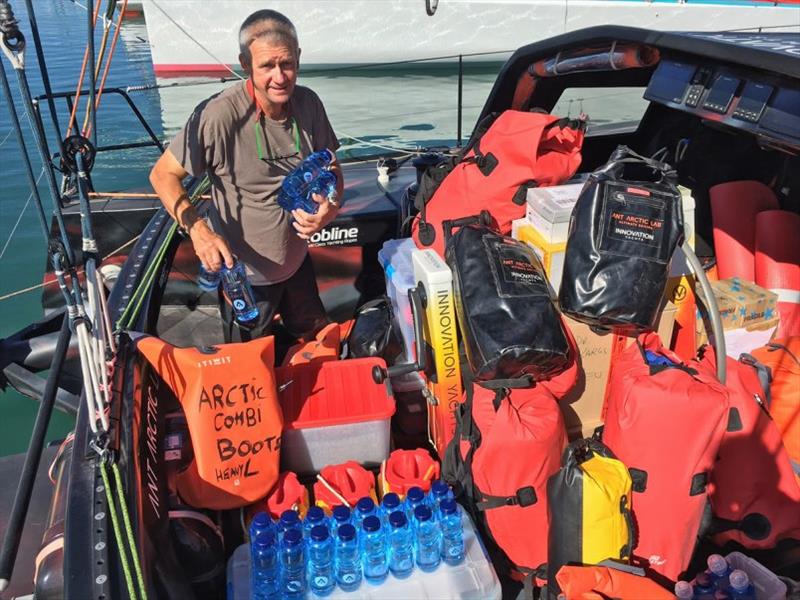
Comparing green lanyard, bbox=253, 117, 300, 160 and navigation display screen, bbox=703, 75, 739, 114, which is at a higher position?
navigation display screen, bbox=703, 75, 739, 114

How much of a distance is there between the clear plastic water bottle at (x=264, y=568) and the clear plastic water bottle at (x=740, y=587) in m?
1.41

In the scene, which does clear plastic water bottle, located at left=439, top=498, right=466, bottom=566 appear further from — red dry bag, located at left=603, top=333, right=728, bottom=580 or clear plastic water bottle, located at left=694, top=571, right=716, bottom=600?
clear plastic water bottle, located at left=694, top=571, right=716, bottom=600

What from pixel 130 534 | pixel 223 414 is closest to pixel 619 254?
pixel 223 414

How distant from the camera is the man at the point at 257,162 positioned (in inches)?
99.2

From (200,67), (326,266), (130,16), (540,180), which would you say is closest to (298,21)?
(200,67)

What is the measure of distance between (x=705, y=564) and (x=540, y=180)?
1.74 meters

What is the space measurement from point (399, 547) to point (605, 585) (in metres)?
0.65

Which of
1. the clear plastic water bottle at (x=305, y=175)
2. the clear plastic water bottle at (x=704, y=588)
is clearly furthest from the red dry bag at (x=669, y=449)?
the clear plastic water bottle at (x=305, y=175)

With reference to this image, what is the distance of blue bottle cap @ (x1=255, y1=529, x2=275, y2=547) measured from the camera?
6.47 feet

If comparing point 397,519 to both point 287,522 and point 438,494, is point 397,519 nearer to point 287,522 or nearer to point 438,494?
point 438,494

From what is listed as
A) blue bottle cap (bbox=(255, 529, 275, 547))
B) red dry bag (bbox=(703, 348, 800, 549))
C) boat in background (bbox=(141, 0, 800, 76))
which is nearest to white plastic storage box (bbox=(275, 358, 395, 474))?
blue bottle cap (bbox=(255, 529, 275, 547))

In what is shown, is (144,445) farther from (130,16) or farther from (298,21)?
(130,16)

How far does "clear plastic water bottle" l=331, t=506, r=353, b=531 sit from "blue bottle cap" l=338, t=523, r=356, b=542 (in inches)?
0.7

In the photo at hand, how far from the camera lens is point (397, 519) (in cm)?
203
